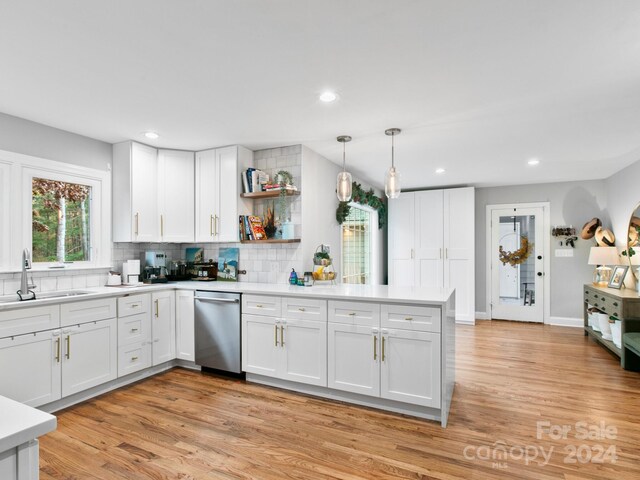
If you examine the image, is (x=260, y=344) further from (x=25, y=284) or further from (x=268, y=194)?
(x=25, y=284)

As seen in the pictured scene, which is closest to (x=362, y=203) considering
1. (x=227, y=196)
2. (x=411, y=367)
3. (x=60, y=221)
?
(x=227, y=196)

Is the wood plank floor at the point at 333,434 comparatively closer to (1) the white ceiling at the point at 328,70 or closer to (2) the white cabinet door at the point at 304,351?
(2) the white cabinet door at the point at 304,351

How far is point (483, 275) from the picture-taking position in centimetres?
658

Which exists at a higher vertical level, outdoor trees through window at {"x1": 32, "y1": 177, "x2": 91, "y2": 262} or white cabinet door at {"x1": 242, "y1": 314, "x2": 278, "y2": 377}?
outdoor trees through window at {"x1": 32, "y1": 177, "x2": 91, "y2": 262}

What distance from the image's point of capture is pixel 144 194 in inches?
157

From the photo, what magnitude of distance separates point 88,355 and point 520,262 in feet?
21.6

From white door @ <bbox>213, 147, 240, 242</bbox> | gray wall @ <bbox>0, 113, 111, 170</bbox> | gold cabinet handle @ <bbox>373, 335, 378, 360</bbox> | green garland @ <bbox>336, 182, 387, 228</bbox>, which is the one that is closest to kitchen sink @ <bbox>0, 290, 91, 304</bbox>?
gray wall @ <bbox>0, 113, 111, 170</bbox>

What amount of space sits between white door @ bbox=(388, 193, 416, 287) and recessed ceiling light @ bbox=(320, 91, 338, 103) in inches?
162

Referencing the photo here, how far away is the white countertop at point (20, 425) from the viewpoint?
781 millimetres

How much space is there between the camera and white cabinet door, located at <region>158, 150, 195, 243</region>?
414 centimetres

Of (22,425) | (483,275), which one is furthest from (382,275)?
(22,425)

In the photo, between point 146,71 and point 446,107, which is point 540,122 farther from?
point 146,71

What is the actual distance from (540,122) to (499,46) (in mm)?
1591

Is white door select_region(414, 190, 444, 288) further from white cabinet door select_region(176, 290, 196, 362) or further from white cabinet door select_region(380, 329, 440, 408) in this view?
white cabinet door select_region(176, 290, 196, 362)
